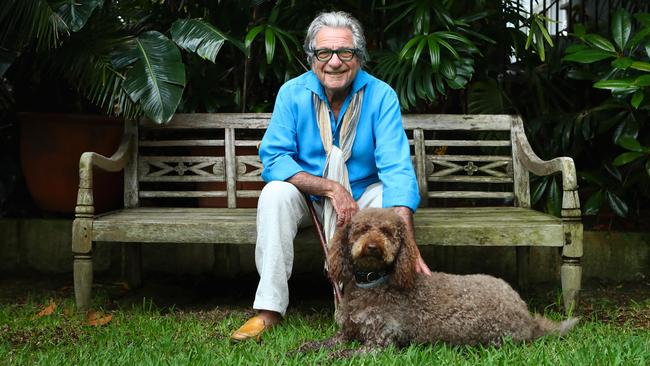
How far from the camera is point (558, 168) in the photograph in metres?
4.40

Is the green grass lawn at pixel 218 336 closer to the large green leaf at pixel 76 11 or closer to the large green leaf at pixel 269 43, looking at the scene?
the large green leaf at pixel 269 43

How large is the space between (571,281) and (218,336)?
1.85 metres

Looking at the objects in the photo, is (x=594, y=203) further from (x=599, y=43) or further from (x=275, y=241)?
(x=275, y=241)

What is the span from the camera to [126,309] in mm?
4688

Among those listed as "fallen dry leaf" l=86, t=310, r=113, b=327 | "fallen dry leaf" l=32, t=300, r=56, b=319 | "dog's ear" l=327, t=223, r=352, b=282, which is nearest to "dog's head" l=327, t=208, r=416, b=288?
"dog's ear" l=327, t=223, r=352, b=282

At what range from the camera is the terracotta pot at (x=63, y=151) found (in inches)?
212

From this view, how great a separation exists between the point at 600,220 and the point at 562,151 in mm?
586

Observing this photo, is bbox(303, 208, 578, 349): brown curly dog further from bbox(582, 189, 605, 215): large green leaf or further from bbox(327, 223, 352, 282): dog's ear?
bbox(582, 189, 605, 215): large green leaf

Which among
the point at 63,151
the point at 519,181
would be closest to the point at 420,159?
the point at 519,181

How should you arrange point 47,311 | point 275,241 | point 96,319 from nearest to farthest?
point 275,241
point 96,319
point 47,311

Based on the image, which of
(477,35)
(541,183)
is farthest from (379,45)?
(541,183)

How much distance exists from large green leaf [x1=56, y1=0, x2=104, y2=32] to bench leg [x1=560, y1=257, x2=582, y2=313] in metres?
3.04

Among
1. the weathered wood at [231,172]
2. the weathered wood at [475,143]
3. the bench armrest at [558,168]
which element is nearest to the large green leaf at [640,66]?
the bench armrest at [558,168]

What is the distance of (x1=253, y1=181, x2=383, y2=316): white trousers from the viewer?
13.0ft
